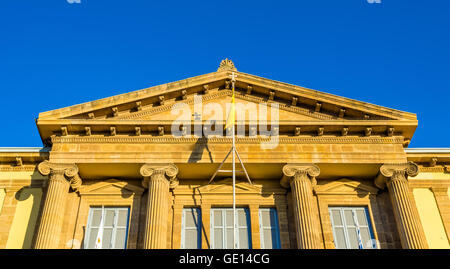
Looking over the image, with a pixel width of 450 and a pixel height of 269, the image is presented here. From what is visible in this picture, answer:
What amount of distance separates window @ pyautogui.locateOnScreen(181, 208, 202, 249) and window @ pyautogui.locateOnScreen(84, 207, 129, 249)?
75.2 inches

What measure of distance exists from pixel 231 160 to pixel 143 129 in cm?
331

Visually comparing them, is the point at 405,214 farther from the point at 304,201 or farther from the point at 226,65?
the point at 226,65

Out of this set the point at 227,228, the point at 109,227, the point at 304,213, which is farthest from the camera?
the point at 227,228

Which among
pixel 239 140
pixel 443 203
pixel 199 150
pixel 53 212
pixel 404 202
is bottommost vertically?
pixel 53 212

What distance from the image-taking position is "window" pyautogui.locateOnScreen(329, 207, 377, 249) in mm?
16531

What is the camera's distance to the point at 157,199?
643 inches

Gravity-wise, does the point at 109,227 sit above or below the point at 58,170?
below

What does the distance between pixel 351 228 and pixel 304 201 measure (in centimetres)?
197

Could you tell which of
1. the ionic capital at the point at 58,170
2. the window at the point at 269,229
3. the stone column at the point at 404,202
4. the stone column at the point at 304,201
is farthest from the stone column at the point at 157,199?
the stone column at the point at 404,202

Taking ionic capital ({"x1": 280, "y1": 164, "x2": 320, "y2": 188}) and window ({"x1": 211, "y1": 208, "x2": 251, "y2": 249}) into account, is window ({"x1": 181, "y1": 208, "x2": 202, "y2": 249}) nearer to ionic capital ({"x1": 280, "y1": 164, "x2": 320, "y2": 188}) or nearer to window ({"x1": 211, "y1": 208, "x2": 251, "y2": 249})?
window ({"x1": 211, "y1": 208, "x2": 251, "y2": 249})

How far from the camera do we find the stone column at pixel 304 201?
614 inches

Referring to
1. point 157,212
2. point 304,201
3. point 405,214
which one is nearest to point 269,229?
point 304,201
